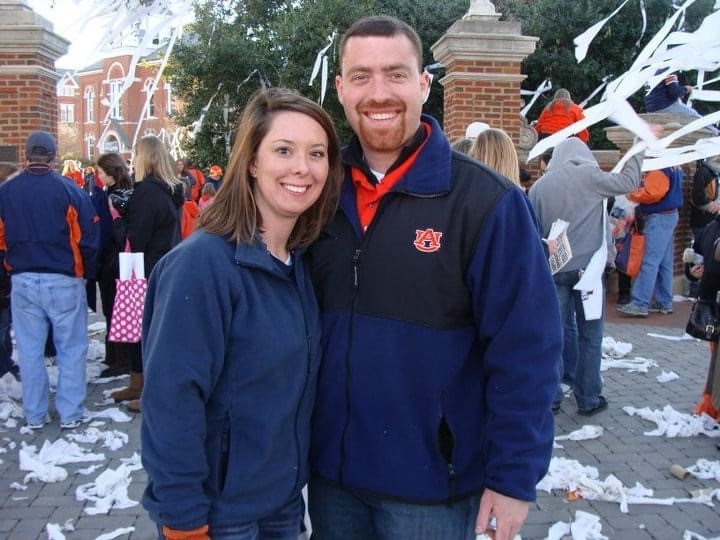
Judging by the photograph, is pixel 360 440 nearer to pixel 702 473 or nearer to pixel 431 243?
pixel 431 243

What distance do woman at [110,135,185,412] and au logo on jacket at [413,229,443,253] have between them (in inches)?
153

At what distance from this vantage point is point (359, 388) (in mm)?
2027

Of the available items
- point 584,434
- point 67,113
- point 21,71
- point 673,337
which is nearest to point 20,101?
point 21,71

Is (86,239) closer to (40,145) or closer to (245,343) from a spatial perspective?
(40,145)

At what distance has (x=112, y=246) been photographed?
6.42 metres

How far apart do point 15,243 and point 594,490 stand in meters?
4.12

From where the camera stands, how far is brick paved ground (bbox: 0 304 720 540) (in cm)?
367

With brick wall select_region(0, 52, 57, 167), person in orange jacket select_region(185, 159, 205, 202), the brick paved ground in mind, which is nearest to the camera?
the brick paved ground

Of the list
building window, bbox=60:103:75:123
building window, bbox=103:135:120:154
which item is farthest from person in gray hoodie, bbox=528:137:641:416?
building window, bbox=60:103:75:123

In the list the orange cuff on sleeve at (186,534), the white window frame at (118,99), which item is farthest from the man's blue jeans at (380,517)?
the white window frame at (118,99)

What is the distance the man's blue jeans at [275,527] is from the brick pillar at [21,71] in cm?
762

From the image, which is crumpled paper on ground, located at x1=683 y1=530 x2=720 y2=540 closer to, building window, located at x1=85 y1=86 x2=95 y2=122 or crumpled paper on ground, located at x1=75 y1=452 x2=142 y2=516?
crumpled paper on ground, located at x1=75 y1=452 x2=142 y2=516

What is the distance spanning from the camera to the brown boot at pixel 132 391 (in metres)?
5.66

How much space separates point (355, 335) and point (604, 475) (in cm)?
291
